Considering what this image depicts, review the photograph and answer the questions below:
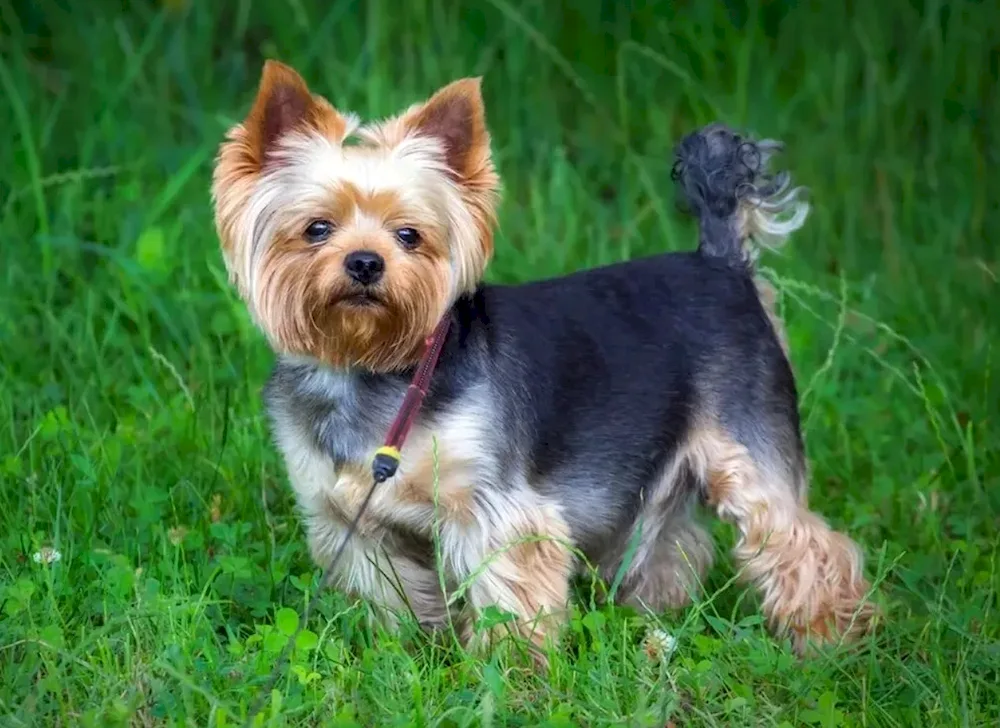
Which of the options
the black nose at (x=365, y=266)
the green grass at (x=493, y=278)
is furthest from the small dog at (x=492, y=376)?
the green grass at (x=493, y=278)

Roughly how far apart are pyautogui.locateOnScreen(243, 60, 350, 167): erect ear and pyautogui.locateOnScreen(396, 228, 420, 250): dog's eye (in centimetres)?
31

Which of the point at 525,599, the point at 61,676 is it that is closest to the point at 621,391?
the point at 525,599

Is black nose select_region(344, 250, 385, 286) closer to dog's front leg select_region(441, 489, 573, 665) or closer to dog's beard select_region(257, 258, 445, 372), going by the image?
dog's beard select_region(257, 258, 445, 372)

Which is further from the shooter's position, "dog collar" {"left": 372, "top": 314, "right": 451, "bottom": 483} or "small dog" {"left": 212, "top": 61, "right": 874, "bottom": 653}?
"small dog" {"left": 212, "top": 61, "right": 874, "bottom": 653}

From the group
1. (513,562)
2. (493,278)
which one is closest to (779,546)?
(513,562)

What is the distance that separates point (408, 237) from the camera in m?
4.03

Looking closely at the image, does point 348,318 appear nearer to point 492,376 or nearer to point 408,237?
point 408,237

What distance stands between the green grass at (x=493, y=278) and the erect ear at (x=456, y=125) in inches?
47.3

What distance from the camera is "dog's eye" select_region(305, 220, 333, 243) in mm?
4008

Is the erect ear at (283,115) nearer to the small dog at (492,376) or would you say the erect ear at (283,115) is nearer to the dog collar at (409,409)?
the small dog at (492,376)

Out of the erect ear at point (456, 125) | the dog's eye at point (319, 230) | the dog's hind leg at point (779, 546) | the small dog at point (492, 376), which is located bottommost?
the dog's hind leg at point (779, 546)

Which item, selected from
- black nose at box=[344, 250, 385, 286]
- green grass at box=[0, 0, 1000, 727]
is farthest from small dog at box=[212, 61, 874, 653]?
green grass at box=[0, 0, 1000, 727]

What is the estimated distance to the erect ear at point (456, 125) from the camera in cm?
413

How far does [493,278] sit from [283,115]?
269 cm
